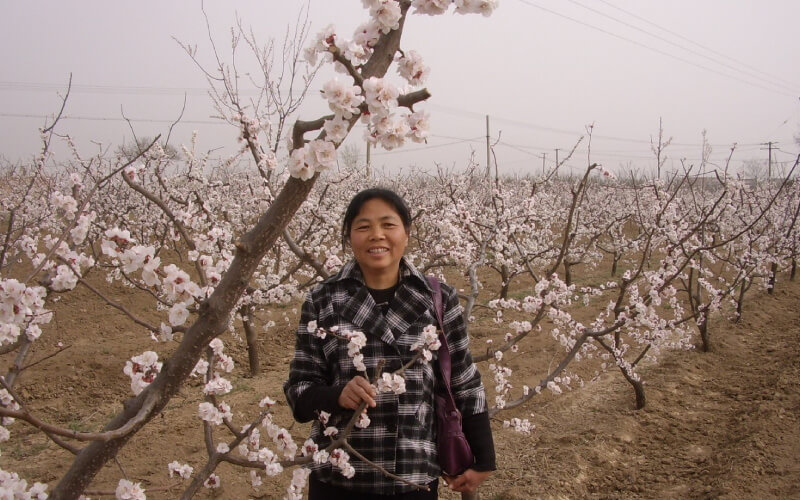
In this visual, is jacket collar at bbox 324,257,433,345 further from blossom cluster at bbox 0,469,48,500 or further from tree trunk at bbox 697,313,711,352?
tree trunk at bbox 697,313,711,352

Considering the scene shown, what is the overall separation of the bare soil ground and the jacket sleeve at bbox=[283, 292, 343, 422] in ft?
4.98

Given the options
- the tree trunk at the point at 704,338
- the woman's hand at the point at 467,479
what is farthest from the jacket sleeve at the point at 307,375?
the tree trunk at the point at 704,338

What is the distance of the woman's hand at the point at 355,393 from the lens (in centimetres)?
150

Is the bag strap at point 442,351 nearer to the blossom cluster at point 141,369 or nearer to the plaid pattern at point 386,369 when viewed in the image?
the plaid pattern at point 386,369

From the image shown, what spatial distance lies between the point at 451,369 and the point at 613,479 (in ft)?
8.86

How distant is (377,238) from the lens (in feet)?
5.95

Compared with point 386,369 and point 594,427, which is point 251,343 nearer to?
point 594,427

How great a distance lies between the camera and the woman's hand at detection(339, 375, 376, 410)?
1.50 m

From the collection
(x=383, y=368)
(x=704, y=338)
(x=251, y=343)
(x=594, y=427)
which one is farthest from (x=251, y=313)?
(x=704, y=338)

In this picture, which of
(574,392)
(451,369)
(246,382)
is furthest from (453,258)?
(451,369)

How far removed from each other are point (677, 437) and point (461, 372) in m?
3.52

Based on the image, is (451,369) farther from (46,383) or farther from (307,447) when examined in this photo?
(46,383)

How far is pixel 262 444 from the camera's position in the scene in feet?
13.3

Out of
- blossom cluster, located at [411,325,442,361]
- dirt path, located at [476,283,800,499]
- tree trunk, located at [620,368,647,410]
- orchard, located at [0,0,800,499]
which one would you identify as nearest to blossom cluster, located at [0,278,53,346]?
orchard, located at [0,0,800,499]
